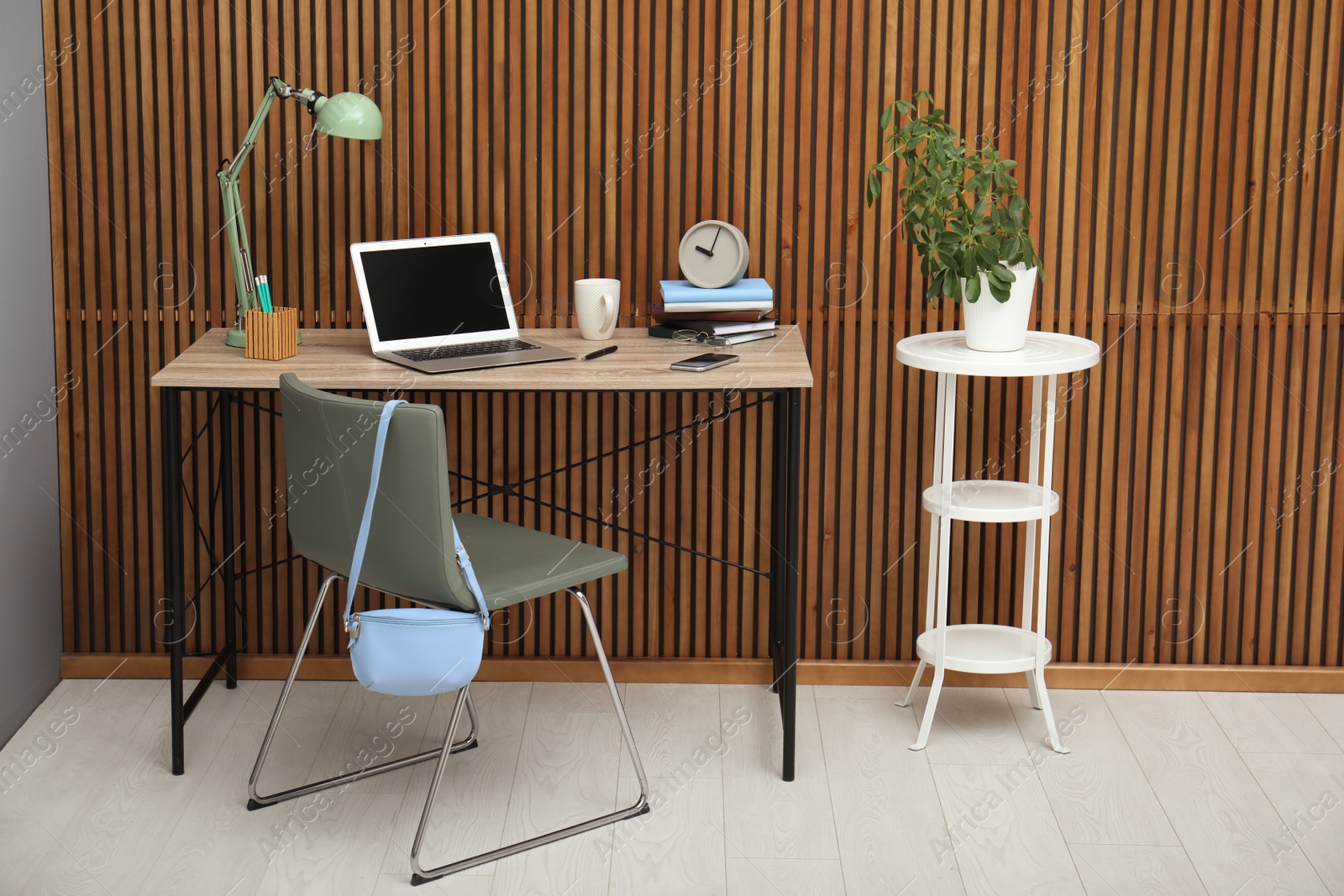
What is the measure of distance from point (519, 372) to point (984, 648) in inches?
54.7

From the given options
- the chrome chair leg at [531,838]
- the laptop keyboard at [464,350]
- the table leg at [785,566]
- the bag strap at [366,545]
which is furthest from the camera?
the laptop keyboard at [464,350]

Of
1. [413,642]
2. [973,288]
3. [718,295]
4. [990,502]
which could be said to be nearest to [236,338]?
[413,642]

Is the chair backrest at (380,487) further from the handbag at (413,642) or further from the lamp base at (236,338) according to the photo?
the lamp base at (236,338)

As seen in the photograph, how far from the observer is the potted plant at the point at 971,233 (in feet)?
10.4

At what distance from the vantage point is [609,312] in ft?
11.1

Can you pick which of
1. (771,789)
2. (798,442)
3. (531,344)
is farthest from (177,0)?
(771,789)

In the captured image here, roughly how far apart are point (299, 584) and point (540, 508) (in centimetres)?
70

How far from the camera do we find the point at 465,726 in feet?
11.5

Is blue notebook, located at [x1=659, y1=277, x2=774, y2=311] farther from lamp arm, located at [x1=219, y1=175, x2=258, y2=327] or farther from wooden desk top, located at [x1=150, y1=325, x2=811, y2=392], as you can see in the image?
lamp arm, located at [x1=219, y1=175, x2=258, y2=327]

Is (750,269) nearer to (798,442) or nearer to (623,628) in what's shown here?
(798,442)

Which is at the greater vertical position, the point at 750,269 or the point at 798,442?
the point at 750,269

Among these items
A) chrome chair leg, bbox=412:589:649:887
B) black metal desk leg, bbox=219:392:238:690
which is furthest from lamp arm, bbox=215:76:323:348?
chrome chair leg, bbox=412:589:649:887

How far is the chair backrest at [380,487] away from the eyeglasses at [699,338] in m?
0.87


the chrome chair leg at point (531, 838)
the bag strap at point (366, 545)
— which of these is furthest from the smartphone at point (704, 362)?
the bag strap at point (366, 545)
